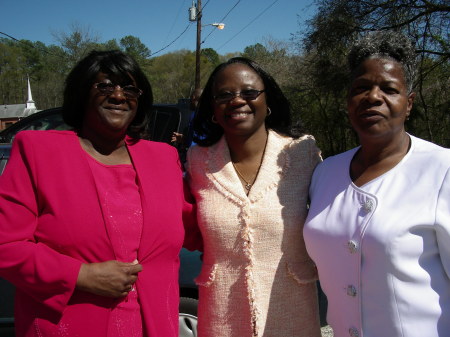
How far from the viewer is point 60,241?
1688mm

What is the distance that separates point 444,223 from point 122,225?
123 cm

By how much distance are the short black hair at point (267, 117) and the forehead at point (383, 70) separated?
0.67 meters

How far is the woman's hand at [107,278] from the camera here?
66.0 inches

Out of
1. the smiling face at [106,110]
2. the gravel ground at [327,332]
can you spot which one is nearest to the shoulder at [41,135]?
the smiling face at [106,110]

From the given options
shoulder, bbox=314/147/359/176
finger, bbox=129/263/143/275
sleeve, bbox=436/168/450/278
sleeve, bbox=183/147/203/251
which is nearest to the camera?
sleeve, bbox=436/168/450/278

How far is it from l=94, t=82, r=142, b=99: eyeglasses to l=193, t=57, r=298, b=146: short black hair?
44cm

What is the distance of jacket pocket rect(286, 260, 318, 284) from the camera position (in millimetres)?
2031

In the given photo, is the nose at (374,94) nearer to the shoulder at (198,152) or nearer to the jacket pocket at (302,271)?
the jacket pocket at (302,271)

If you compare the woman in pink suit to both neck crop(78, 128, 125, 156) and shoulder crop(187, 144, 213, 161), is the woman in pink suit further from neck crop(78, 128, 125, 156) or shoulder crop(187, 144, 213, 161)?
shoulder crop(187, 144, 213, 161)

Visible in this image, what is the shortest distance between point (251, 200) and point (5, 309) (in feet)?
7.01

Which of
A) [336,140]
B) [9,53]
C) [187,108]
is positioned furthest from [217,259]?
[9,53]

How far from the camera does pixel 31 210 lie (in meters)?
1.69

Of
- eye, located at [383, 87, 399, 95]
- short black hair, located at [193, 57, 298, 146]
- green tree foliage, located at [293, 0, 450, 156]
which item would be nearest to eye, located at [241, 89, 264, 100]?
short black hair, located at [193, 57, 298, 146]

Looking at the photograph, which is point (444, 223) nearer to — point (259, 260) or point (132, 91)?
point (259, 260)
